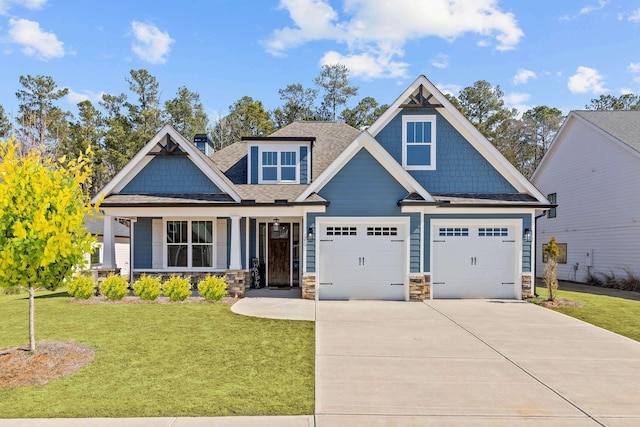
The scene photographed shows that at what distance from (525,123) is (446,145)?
3871 centimetres

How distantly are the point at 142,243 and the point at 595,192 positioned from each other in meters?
21.4

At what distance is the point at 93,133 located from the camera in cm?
3916

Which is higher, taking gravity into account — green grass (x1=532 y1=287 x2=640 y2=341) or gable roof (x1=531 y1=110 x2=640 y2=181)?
gable roof (x1=531 y1=110 x2=640 y2=181)

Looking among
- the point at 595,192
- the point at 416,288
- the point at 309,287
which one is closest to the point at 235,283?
the point at 309,287

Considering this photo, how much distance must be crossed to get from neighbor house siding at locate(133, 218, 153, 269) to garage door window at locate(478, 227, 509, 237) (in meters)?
12.4

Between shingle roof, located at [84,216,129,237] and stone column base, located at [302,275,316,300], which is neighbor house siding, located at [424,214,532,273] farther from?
shingle roof, located at [84,216,129,237]

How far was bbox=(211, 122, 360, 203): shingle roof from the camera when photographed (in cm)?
1375

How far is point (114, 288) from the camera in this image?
11.6m

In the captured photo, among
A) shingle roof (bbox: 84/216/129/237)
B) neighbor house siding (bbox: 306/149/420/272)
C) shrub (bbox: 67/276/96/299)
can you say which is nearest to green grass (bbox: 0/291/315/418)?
shrub (bbox: 67/276/96/299)

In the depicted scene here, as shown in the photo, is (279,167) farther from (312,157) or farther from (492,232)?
(492,232)

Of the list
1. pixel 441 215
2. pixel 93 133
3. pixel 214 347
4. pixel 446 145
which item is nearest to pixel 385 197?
pixel 441 215

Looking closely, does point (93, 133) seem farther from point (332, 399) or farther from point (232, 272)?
point (332, 399)

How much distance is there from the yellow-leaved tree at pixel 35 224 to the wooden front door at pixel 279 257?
8629 mm

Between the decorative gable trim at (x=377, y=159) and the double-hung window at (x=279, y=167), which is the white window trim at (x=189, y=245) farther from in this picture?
the decorative gable trim at (x=377, y=159)
